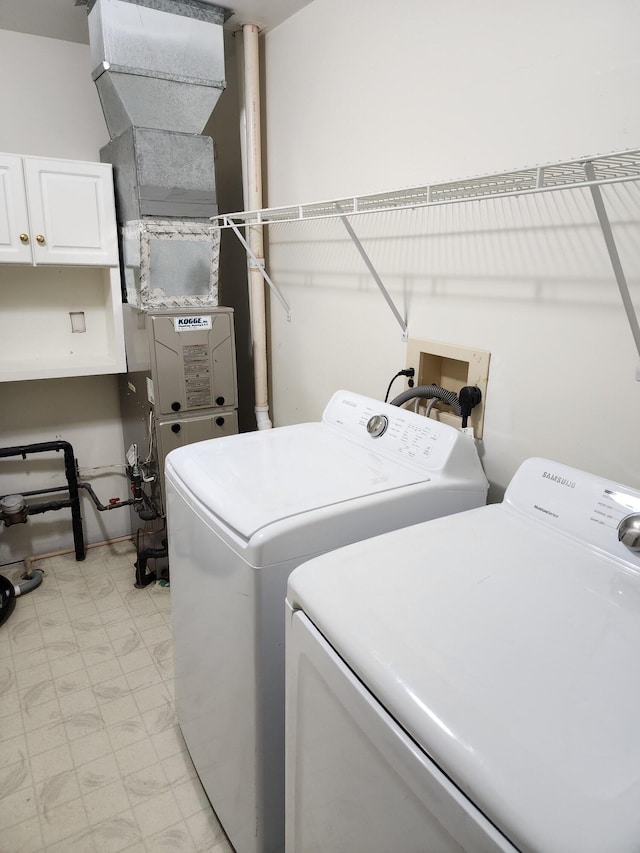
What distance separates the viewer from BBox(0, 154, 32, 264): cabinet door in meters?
2.18

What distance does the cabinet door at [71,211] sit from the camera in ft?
7.39

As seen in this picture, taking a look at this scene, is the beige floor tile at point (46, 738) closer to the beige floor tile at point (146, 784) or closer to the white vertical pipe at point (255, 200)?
the beige floor tile at point (146, 784)

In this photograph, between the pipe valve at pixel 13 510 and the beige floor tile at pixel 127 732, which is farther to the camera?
the pipe valve at pixel 13 510

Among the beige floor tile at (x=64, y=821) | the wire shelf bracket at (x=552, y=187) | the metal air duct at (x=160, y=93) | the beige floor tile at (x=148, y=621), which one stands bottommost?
the beige floor tile at (x=64, y=821)

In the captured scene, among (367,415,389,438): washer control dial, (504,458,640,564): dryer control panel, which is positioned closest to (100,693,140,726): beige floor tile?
(367,415,389,438): washer control dial

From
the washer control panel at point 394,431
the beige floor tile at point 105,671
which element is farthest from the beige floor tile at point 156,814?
the washer control panel at point 394,431

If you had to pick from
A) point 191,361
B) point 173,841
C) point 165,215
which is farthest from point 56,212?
point 173,841

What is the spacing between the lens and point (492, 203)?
1477mm

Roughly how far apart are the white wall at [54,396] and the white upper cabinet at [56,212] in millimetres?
384

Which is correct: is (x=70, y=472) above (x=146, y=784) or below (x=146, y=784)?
above

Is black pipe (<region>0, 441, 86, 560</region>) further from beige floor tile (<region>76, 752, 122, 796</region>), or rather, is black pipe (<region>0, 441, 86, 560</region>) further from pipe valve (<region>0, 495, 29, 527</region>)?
beige floor tile (<region>76, 752, 122, 796</region>)

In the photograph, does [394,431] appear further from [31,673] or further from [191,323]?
[31,673]

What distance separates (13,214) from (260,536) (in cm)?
190

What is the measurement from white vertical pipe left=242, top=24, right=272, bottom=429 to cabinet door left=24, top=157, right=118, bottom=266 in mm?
608
